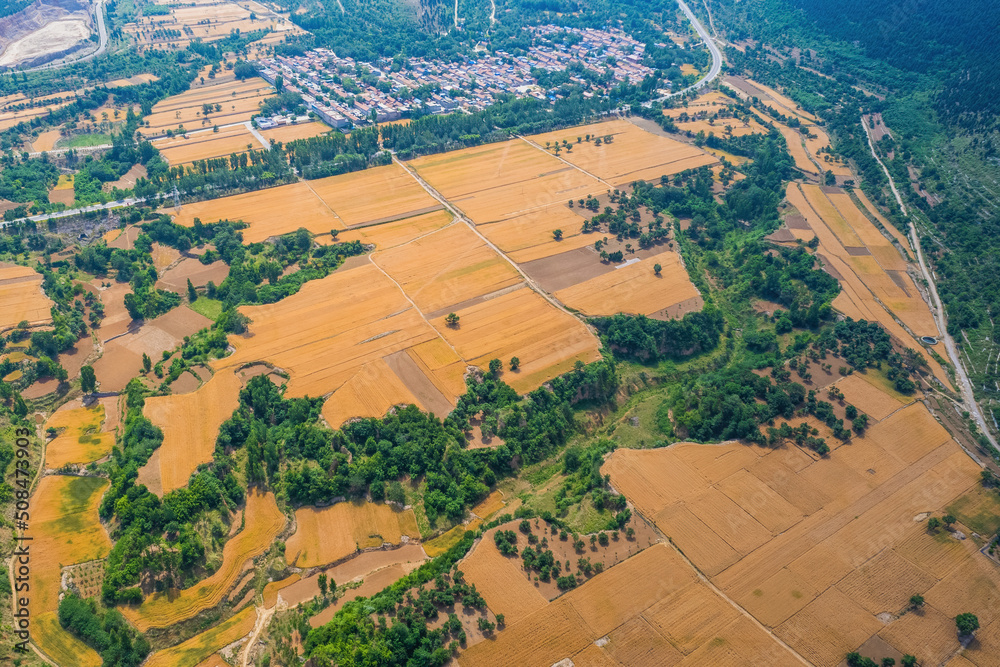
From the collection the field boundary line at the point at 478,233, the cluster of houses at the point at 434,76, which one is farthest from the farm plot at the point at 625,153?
the field boundary line at the point at 478,233

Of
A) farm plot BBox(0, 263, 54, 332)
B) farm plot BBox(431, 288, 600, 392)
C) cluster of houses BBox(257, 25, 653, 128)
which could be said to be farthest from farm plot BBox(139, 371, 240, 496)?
cluster of houses BBox(257, 25, 653, 128)

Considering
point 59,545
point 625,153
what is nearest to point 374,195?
point 625,153

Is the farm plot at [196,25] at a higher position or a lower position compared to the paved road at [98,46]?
higher

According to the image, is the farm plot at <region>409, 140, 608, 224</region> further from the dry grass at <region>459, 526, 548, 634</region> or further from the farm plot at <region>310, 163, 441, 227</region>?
the dry grass at <region>459, 526, 548, 634</region>

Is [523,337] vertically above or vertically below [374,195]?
above

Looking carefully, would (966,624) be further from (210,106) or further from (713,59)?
(713,59)

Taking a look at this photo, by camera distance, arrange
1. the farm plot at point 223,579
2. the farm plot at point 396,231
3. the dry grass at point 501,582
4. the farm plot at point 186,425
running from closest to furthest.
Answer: the dry grass at point 501,582
the farm plot at point 223,579
the farm plot at point 186,425
the farm plot at point 396,231

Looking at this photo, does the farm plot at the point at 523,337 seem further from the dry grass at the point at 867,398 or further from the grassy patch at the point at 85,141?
the grassy patch at the point at 85,141
